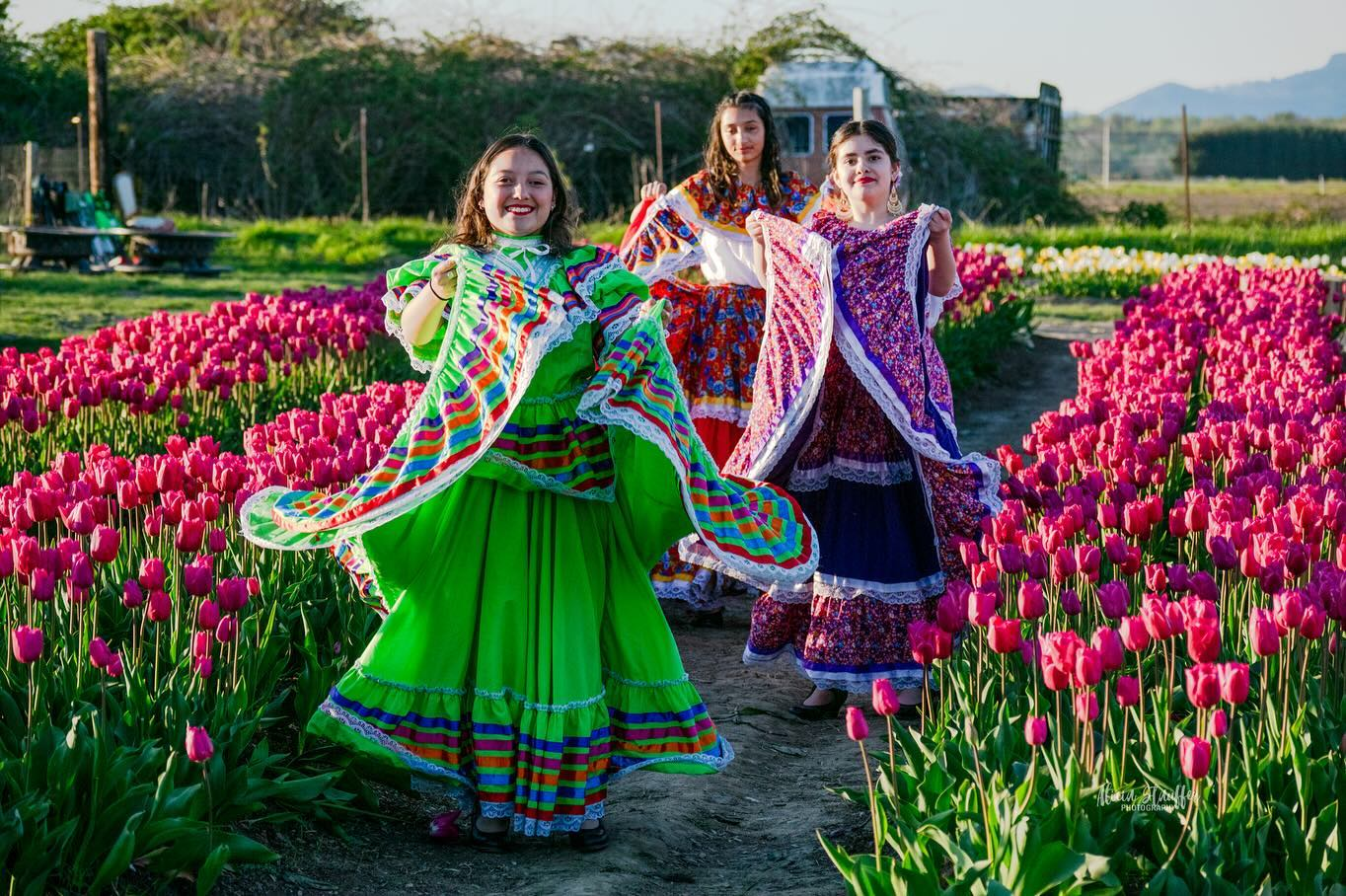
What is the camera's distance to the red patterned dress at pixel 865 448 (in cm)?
521

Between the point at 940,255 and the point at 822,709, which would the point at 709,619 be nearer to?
the point at 822,709

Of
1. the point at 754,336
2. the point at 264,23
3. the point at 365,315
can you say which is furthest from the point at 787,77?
the point at 754,336

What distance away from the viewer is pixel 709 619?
258 inches

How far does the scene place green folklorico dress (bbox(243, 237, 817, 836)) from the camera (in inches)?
153

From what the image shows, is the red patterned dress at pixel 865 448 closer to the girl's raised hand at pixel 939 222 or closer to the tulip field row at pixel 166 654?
the girl's raised hand at pixel 939 222

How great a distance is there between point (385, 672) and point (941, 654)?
1261 mm

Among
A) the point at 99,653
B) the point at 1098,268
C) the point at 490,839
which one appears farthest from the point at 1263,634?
the point at 1098,268

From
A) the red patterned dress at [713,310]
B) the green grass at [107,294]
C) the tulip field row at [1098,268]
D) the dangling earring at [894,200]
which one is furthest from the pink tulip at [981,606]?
the tulip field row at [1098,268]

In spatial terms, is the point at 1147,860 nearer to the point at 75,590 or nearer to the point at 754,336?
the point at 75,590

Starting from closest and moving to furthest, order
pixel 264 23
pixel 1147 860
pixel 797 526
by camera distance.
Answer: pixel 1147 860, pixel 797 526, pixel 264 23

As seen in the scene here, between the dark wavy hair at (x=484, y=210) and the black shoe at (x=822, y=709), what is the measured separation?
1.84 metres

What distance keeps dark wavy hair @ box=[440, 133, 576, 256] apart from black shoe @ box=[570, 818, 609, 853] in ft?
4.52

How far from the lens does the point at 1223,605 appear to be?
14.2 ft

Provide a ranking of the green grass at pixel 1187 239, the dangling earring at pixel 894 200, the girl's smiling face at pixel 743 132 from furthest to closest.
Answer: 1. the green grass at pixel 1187 239
2. the girl's smiling face at pixel 743 132
3. the dangling earring at pixel 894 200
